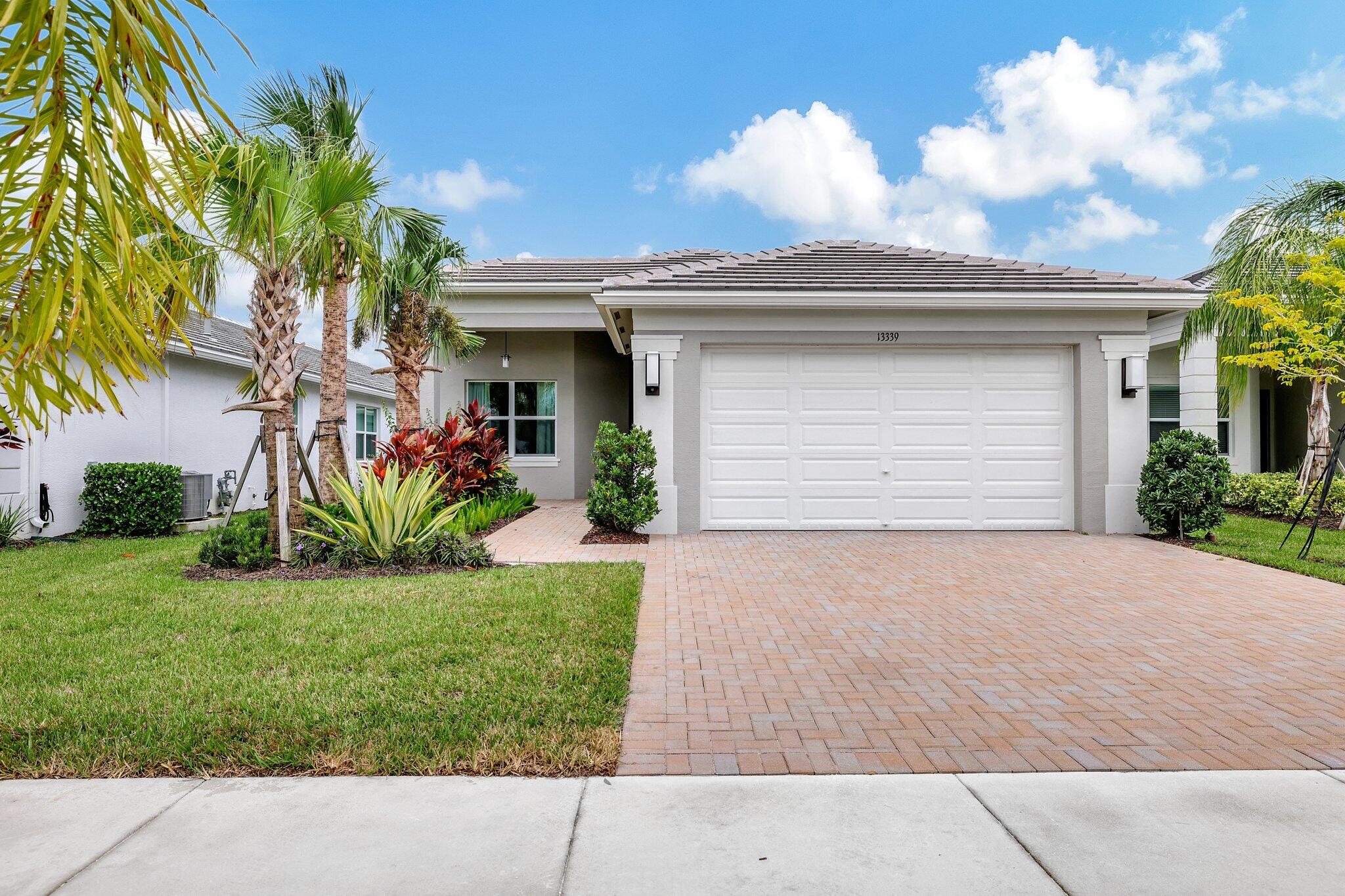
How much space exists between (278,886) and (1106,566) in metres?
8.04

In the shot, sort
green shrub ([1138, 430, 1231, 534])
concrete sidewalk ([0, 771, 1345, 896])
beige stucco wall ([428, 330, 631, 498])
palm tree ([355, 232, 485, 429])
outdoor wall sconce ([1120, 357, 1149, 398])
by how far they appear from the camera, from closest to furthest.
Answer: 1. concrete sidewalk ([0, 771, 1345, 896])
2. green shrub ([1138, 430, 1231, 534])
3. outdoor wall sconce ([1120, 357, 1149, 398])
4. palm tree ([355, 232, 485, 429])
5. beige stucco wall ([428, 330, 631, 498])

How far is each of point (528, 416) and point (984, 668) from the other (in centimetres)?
1208

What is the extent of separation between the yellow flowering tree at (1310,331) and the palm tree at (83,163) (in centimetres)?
1289

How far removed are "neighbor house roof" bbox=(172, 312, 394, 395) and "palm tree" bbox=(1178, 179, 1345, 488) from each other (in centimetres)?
1361

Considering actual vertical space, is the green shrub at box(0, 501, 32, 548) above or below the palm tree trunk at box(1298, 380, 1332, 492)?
below

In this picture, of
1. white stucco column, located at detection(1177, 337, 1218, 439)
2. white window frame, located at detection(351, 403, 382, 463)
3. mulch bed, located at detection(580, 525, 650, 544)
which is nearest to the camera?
mulch bed, located at detection(580, 525, 650, 544)

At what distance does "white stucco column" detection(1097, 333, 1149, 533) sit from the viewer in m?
10.1

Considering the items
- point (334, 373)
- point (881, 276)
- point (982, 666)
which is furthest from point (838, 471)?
point (334, 373)

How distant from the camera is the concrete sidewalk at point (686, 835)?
233cm

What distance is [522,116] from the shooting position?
60.7 ft

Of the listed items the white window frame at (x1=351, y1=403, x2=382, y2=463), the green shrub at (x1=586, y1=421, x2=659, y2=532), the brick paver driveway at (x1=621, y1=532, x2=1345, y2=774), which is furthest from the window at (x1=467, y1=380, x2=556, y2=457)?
the brick paver driveway at (x1=621, y1=532, x2=1345, y2=774)

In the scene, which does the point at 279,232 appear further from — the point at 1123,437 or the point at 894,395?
the point at 1123,437

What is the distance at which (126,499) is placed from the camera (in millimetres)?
10688

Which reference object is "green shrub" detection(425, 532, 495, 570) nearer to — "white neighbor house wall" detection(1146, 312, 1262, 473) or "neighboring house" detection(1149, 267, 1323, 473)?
"white neighbor house wall" detection(1146, 312, 1262, 473)
